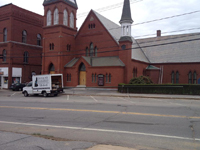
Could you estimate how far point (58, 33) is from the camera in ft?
114

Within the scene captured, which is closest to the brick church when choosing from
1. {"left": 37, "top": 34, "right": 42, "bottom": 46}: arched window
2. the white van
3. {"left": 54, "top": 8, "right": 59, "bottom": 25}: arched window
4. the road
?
{"left": 54, "top": 8, "right": 59, "bottom": 25}: arched window

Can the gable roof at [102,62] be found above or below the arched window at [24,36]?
below

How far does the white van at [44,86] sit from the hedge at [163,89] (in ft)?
29.0

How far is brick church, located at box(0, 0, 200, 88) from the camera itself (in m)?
32.3

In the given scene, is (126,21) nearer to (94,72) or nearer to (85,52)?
(85,52)

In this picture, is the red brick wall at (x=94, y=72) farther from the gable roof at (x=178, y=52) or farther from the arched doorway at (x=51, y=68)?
the gable roof at (x=178, y=52)

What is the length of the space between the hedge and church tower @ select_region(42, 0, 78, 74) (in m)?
13.1

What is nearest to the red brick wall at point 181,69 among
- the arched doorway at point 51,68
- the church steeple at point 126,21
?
the church steeple at point 126,21

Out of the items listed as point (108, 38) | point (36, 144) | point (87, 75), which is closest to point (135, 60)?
point (108, 38)

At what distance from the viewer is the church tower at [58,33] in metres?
34.7

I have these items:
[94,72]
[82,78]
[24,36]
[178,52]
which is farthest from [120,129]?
[24,36]

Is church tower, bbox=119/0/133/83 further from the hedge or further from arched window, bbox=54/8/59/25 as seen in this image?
arched window, bbox=54/8/59/25

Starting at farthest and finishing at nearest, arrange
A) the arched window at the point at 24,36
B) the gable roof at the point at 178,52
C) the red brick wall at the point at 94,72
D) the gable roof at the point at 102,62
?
the arched window at the point at 24,36, the gable roof at the point at 178,52, the gable roof at the point at 102,62, the red brick wall at the point at 94,72

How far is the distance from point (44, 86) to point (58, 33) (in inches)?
525
